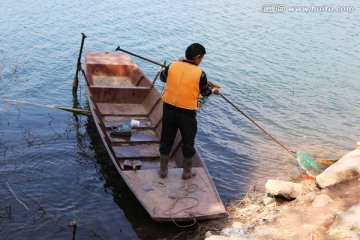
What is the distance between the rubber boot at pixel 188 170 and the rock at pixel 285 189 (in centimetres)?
133

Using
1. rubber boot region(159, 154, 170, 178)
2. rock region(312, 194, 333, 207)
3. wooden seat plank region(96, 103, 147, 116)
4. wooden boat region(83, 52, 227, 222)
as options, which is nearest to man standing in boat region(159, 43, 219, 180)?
rubber boot region(159, 154, 170, 178)

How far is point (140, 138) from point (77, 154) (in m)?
1.41

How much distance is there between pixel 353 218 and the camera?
5445 millimetres

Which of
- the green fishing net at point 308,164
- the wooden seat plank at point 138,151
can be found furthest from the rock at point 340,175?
the wooden seat plank at point 138,151

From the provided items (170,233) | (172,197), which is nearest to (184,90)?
(172,197)

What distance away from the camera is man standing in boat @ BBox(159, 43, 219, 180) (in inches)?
251

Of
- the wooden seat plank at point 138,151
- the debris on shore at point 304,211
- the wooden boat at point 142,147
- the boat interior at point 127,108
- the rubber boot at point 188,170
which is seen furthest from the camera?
the wooden seat plank at point 138,151

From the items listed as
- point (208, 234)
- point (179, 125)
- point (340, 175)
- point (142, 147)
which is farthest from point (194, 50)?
point (142, 147)

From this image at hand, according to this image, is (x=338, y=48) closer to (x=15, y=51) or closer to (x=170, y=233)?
(x=15, y=51)

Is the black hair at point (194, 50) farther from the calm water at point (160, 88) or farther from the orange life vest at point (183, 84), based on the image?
the calm water at point (160, 88)

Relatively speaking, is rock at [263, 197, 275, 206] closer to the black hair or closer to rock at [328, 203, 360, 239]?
rock at [328, 203, 360, 239]

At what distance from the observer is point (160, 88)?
44.8 feet

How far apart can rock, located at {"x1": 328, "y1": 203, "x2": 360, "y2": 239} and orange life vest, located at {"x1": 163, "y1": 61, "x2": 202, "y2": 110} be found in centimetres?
258

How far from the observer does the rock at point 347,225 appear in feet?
16.9
